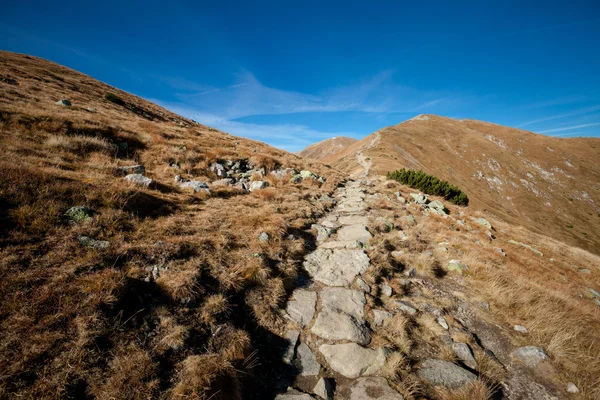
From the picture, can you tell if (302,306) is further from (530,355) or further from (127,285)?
(530,355)

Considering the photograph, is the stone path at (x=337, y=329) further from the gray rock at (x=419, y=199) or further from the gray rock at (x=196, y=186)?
the gray rock at (x=419, y=199)

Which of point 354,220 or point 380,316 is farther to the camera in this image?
point 354,220

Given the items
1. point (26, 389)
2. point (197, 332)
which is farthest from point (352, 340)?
point (26, 389)

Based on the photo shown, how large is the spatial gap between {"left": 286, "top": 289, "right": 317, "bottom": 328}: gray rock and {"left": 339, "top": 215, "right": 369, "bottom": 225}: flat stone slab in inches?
189

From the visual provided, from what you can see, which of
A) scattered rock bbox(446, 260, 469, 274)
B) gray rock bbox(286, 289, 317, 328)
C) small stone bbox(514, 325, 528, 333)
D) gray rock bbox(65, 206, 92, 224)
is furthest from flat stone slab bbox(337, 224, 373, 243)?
gray rock bbox(65, 206, 92, 224)

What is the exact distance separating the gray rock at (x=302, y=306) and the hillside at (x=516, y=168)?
60623 mm

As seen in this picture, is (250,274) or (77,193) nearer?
(250,274)

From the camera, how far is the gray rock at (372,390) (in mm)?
3383

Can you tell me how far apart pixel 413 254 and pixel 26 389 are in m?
8.43

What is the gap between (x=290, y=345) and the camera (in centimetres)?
412

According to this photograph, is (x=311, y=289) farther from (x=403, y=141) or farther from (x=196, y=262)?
(x=403, y=141)

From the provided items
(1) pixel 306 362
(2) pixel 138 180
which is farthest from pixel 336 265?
(2) pixel 138 180

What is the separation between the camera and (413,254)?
765cm

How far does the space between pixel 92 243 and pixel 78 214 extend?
1.20 meters
